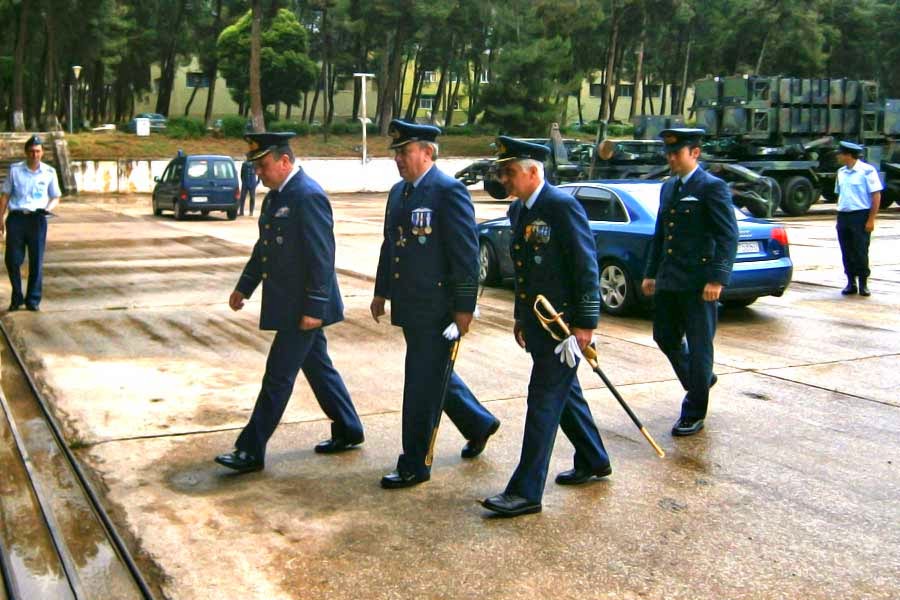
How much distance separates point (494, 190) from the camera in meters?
31.4

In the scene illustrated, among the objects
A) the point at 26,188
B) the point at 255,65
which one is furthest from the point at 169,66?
the point at 26,188

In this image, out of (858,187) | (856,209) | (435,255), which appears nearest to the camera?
(435,255)

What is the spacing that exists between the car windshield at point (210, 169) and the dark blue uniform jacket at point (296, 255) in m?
19.8

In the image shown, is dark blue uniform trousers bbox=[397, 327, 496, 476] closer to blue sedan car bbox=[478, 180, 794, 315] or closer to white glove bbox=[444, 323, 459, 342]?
white glove bbox=[444, 323, 459, 342]

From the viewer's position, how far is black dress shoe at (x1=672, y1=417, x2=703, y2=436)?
6.27 m

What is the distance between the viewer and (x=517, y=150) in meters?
4.84

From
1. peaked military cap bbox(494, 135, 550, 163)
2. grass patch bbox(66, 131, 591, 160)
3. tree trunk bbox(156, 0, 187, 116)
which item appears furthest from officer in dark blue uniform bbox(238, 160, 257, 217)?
tree trunk bbox(156, 0, 187, 116)

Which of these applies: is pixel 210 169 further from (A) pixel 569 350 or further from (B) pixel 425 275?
(A) pixel 569 350

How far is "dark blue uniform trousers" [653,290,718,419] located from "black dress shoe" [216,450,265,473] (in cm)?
250

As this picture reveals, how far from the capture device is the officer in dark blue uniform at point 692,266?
6.12 meters

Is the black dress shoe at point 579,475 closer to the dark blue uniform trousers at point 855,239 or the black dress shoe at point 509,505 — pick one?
the black dress shoe at point 509,505

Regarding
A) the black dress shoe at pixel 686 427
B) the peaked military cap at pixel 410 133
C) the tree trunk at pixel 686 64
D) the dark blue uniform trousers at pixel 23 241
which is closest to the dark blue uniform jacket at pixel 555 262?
the peaked military cap at pixel 410 133

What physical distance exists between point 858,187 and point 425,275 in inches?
325

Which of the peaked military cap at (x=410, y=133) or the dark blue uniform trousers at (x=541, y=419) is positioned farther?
the peaked military cap at (x=410, y=133)
